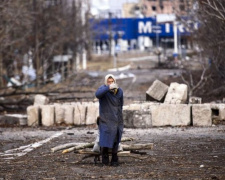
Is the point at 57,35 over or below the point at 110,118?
over

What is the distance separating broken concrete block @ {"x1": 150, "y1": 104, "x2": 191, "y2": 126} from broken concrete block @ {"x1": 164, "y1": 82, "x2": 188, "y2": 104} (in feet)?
4.93

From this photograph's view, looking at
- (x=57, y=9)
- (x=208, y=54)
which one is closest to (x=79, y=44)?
(x=57, y=9)

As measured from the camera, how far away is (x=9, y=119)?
25.6 m

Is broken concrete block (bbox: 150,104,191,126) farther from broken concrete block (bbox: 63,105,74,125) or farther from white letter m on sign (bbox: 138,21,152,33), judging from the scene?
white letter m on sign (bbox: 138,21,152,33)

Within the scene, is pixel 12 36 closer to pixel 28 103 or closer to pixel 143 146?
pixel 28 103

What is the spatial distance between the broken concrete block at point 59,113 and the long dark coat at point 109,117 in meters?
9.30

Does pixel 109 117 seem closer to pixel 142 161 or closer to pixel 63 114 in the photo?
pixel 142 161

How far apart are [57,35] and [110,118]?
1776 inches

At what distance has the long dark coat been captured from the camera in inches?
559

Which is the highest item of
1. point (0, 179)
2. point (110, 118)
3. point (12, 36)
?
point (12, 36)

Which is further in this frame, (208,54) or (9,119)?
(208,54)

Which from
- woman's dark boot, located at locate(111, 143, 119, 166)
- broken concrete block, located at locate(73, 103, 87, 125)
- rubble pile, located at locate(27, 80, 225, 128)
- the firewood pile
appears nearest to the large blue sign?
rubble pile, located at locate(27, 80, 225, 128)

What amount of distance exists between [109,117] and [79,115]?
Result: 9.32 metres

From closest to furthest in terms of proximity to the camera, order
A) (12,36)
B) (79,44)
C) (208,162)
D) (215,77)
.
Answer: (208,162), (215,77), (12,36), (79,44)
